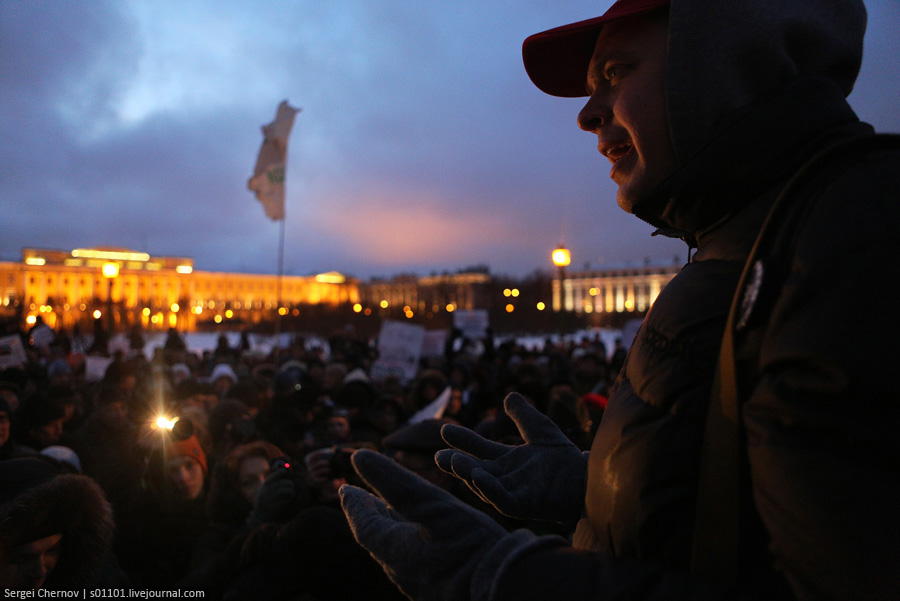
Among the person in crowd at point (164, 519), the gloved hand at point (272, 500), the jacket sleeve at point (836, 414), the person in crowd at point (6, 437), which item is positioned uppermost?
the jacket sleeve at point (836, 414)

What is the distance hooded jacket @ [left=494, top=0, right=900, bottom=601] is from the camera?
2.60 feet

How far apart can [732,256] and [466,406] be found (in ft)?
24.8

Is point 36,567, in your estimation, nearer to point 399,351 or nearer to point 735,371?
point 735,371

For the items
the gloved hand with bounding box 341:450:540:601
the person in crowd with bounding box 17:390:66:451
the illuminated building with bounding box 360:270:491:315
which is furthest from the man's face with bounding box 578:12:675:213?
the illuminated building with bounding box 360:270:491:315

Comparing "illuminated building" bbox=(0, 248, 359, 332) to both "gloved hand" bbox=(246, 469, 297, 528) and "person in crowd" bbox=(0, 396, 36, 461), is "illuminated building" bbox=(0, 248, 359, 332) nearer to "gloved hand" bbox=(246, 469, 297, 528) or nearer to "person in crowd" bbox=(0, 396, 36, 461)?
"person in crowd" bbox=(0, 396, 36, 461)

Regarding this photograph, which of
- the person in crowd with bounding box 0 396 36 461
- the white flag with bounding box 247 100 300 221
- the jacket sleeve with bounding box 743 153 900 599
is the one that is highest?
the white flag with bounding box 247 100 300 221

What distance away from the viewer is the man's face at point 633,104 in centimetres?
125

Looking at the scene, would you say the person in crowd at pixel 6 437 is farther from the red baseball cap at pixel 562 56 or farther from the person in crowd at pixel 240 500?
the red baseball cap at pixel 562 56

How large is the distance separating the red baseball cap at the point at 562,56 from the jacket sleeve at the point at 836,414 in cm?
78

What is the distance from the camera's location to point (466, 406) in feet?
27.7

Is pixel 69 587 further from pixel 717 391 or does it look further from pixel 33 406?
pixel 33 406

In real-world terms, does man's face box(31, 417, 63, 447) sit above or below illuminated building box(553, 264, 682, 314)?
below

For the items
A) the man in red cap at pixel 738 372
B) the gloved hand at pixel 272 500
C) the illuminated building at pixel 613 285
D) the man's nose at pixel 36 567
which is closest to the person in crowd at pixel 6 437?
the gloved hand at pixel 272 500

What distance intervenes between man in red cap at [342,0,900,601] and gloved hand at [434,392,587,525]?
7.1 inches
